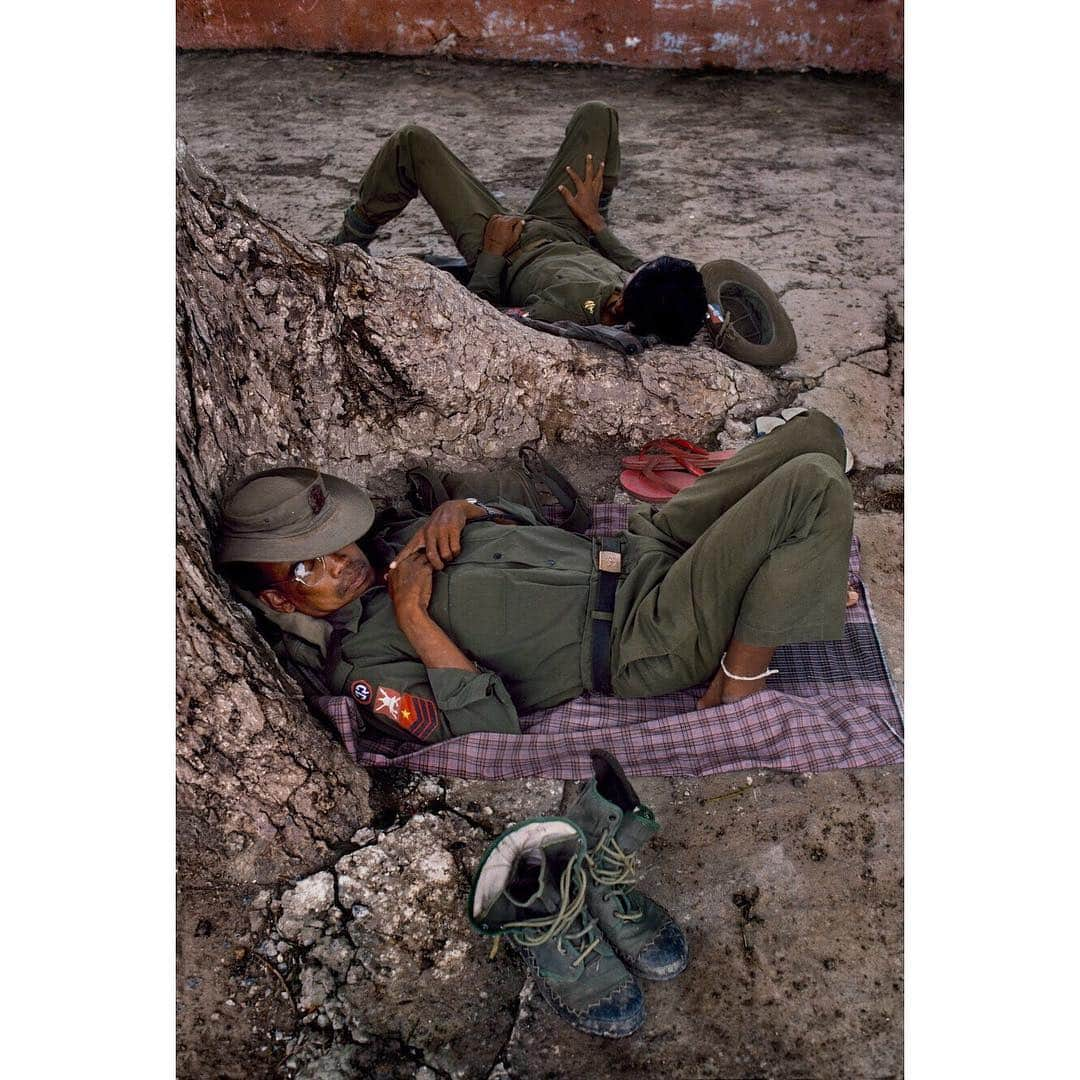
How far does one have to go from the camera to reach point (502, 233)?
4.35 metres

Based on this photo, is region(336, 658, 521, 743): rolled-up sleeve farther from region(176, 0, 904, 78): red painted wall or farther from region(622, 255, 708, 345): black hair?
region(176, 0, 904, 78): red painted wall

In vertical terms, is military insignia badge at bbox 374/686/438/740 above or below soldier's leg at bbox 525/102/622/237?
below

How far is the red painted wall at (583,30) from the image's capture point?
6809 millimetres

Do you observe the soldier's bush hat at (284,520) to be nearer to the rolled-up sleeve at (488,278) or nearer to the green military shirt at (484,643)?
the green military shirt at (484,643)

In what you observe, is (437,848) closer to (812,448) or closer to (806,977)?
(806,977)

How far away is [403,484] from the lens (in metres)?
3.44

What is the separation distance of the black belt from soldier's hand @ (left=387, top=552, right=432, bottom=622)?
46 cm

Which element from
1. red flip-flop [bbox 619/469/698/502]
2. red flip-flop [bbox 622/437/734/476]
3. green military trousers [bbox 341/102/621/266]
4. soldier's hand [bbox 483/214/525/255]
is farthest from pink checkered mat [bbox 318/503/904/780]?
green military trousers [bbox 341/102/621/266]

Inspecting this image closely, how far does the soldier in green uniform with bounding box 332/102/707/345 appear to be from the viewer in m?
3.88

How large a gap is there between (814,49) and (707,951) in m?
6.73

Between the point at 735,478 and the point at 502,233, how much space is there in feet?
7.08

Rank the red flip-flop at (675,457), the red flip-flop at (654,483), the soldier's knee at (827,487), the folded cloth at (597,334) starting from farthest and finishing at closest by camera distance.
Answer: the folded cloth at (597,334) < the red flip-flop at (675,457) < the red flip-flop at (654,483) < the soldier's knee at (827,487)

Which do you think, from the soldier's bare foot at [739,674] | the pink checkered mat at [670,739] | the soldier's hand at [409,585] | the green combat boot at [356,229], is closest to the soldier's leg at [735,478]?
the soldier's bare foot at [739,674]

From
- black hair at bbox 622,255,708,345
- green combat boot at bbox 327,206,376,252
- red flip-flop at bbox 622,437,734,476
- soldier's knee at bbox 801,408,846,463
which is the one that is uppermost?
green combat boot at bbox 327,206,376,252
